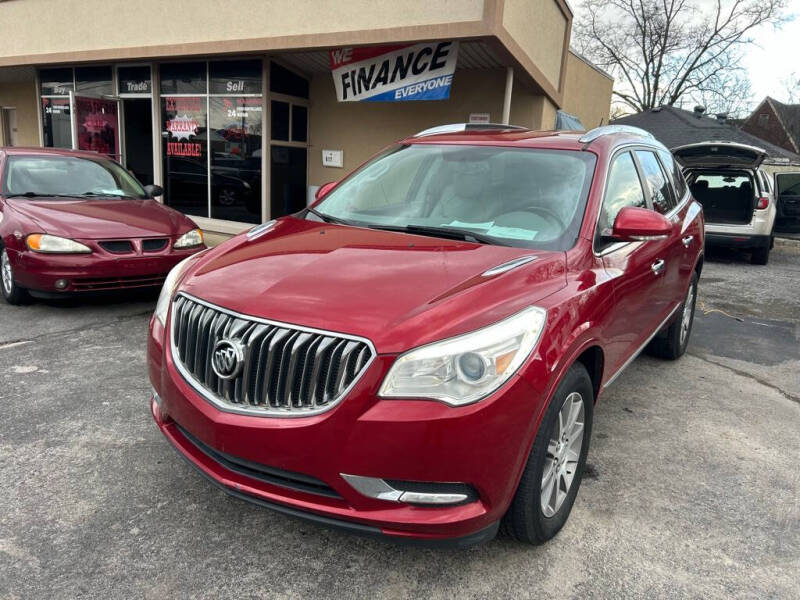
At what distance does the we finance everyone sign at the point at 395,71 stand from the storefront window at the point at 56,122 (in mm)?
7520

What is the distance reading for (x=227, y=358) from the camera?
2332 mm

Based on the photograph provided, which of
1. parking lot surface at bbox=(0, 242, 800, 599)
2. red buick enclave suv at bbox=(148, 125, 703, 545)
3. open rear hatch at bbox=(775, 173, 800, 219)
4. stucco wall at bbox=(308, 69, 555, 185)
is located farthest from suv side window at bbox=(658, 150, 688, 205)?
open rear hatch at bbox=(775, 173, 800, 219)

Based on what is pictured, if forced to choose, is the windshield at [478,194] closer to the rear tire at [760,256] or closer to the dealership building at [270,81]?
the dealership building at [270,81]

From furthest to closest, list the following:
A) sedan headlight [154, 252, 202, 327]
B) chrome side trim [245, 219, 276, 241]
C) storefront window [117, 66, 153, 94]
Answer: storefront window [117, 66, 153, 94]
chrome side trim [245, 219, 276, 241]
sedan headlight [154, 252, 202, 327]

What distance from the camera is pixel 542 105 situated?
9.77 m

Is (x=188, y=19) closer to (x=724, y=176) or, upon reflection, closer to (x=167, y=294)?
(x=167, y=294)

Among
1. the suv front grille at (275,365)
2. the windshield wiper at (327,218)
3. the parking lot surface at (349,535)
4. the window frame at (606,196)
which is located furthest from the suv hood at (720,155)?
the suv front grille at (275,365)

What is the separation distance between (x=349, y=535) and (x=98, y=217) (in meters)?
5.03

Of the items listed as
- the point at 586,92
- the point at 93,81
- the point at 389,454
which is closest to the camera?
the point at 389,454

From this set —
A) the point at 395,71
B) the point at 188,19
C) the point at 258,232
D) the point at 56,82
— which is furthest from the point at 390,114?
the point at 56,82

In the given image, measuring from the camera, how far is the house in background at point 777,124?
49.8m

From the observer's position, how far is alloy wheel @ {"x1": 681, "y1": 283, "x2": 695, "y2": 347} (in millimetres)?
5249

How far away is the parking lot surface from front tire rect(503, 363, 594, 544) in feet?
0.51

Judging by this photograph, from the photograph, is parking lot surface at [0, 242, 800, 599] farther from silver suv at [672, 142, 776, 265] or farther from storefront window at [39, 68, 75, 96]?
storefront window at [39, 68, 75, 96]
